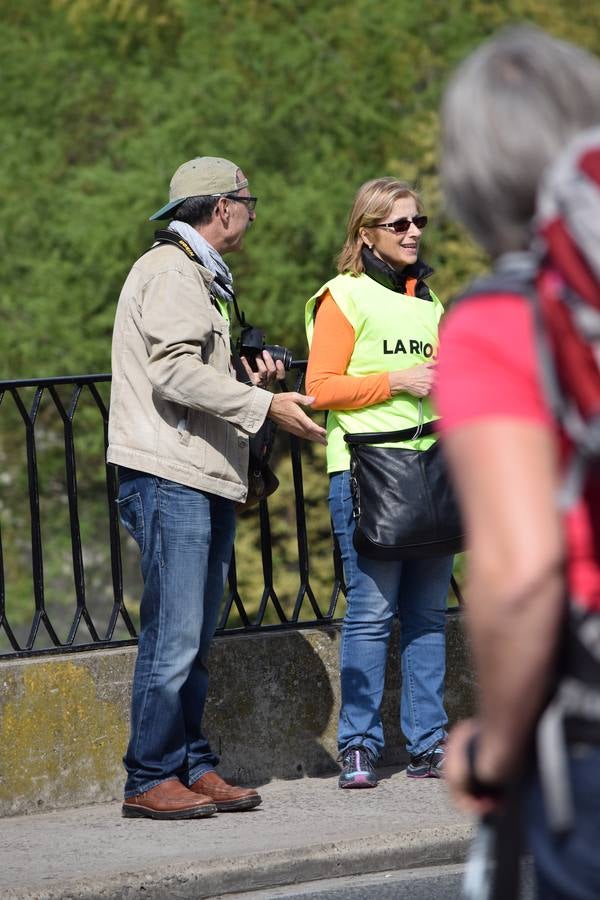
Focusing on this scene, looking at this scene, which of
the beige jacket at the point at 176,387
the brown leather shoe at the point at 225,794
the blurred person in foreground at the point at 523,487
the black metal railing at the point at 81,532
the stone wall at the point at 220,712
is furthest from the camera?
the black metal railing at the point at 81,532

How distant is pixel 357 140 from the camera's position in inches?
744

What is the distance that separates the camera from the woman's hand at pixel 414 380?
4949 mm

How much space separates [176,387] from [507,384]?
3.11 meters

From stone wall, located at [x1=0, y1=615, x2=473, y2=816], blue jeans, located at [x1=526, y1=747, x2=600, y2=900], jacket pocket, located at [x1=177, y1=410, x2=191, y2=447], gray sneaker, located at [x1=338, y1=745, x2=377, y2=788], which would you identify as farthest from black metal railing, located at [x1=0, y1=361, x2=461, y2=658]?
blue jeans, located at [x1=526, y1=747, x2=600, y2=900]

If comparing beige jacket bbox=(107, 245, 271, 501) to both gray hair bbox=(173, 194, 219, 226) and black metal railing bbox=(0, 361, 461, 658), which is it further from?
black metal railing bbox=(0, 361, 461, 658)

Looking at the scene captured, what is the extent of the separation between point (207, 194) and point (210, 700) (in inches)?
69.4

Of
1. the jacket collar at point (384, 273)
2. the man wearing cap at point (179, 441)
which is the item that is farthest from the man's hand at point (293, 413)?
the jacket collar at point (384, 273)

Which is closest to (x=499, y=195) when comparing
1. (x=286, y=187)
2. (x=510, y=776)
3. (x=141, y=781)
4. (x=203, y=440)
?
(x=510, y=776)

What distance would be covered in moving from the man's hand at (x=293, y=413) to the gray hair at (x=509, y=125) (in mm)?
3097

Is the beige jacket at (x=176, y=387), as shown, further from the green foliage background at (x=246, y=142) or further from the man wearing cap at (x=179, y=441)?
the green foliage background at (x=246, y=142)

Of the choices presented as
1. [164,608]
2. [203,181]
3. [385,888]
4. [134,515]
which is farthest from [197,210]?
[385,888]

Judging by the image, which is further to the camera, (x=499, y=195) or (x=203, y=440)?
(x=203, y=440)

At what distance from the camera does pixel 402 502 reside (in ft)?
16.3

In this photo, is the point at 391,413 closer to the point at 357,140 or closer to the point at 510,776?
the point at 510,776
